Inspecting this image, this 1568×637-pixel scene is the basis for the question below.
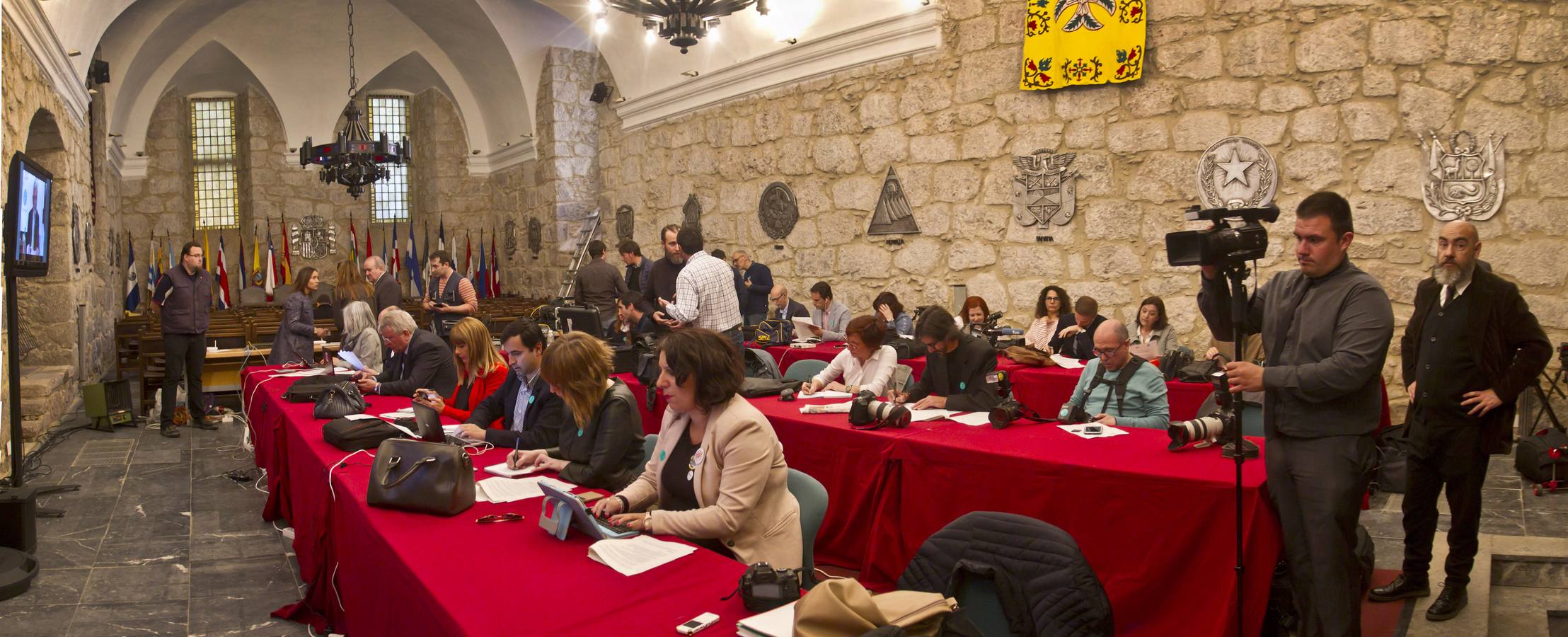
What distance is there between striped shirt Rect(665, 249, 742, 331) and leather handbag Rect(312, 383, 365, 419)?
2.27 meters

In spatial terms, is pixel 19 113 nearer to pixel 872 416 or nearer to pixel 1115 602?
pixel 872 416

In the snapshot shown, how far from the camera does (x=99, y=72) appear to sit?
12.1 metres

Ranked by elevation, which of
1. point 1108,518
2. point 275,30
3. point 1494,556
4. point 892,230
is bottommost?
point 1494,556

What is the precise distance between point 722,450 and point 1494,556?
3327mm

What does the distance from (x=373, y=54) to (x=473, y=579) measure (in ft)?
54.5

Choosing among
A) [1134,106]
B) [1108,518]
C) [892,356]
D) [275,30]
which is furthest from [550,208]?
[1108,518]

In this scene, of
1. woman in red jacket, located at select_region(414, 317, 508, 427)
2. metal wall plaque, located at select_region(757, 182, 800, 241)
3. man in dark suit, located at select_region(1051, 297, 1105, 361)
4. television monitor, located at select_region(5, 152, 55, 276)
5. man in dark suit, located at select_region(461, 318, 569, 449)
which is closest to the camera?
man in dark suit, located at select_region(461, 318, 569, 449)

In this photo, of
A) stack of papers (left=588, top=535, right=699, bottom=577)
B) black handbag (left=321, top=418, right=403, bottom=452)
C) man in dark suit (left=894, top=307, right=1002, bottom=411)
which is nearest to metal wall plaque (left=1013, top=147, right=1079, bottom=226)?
man in dark suit (left=894, top=307, right=1002, bottom=411)

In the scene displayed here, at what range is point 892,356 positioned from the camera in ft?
17.3

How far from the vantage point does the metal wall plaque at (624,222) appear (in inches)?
511

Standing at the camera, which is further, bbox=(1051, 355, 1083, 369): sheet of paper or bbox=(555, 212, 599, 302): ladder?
bbox=(555, 212, 599, 302): ladder

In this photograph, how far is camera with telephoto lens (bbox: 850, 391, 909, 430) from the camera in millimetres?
4152

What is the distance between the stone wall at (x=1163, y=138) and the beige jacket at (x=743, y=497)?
5319 millimetres

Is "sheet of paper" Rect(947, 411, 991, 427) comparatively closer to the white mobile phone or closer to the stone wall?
the white mobile phone
